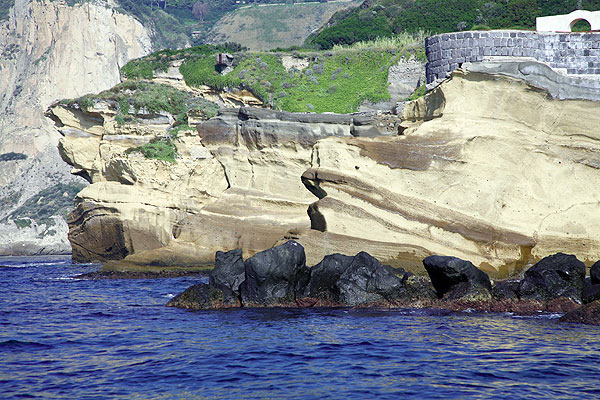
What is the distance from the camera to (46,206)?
6469 cm

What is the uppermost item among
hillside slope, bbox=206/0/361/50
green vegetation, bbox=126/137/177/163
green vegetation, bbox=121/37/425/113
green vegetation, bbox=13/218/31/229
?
hillside slope, bbox=206/0/361/50

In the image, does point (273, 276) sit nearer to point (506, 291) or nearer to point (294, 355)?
point (294, 355)

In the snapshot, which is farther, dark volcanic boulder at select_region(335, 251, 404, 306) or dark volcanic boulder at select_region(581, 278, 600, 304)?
dark volcanic boulder at select_region(335, 251, 404, 306)

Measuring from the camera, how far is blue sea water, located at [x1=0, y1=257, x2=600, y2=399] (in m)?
9.47

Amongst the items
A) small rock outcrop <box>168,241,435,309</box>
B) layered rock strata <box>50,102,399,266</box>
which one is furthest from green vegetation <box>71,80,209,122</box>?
small rock outcrop <box>168,241,435,309</box>

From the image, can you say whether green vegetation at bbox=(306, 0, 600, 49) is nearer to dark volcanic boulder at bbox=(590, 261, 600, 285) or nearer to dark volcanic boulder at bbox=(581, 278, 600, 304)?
dark volcanic boulder at bbox=(590, 261, 600, 285)

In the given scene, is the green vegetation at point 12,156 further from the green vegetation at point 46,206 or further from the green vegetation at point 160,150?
the green vegetation at point 160,150

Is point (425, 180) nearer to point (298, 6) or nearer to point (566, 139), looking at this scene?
point (566, 139)

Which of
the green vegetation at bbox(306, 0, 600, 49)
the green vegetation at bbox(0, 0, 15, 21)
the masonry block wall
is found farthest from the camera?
the green vegetation at bbox(0, 0, 15, 21)

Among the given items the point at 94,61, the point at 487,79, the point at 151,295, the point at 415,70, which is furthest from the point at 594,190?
the point at 94,61

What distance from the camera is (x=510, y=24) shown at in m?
47.7

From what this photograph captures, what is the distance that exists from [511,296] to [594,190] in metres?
5.72

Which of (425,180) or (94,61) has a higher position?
(94,61)

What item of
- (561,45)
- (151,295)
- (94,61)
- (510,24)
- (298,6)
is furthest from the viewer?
(298,6)
